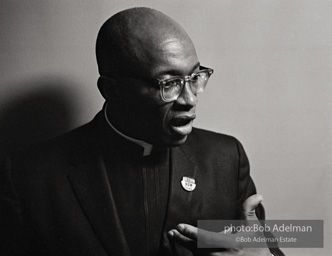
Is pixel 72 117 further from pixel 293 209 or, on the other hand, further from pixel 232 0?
pixel 293 209

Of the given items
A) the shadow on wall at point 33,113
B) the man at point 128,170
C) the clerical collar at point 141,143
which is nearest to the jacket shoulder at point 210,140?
the man at point 128,170

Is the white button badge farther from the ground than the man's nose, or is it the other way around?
the man's nose

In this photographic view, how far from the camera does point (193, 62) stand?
A: 136 cm

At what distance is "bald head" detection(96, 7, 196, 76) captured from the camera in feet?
4.38

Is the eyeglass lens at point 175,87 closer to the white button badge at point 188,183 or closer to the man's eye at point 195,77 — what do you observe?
the man's eye at point 195,77

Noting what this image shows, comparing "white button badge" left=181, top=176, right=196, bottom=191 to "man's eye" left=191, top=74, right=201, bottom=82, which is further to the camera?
"white button badge" left=181, top=176, right=196, bottom=191

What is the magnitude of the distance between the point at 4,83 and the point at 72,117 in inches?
10.3

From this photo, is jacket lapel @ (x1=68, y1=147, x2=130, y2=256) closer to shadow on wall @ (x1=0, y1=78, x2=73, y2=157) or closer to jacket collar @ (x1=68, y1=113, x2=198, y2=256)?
jacket collar @ (x1=68, y1=113, x2=198, y2=256)

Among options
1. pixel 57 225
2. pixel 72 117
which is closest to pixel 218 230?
pixel 57 225

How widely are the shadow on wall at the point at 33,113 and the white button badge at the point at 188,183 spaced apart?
0.54 meters

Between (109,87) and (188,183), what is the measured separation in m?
0.37

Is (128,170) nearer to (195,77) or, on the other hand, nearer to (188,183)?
(188,183)

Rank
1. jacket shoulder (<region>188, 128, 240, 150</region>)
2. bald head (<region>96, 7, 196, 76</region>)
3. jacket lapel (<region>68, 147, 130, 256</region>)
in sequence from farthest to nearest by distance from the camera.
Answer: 1. jacket shoulder (<region>188, 128, 240, 150</region>)
2. jacket lapel (<region>68, 147, 130, 256</region>)
3. bald head (<region>96, 7, 196, 76</region>)

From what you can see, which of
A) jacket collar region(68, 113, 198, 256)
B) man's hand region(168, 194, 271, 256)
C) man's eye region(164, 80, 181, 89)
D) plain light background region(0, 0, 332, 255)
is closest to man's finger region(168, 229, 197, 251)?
man's hand region(168, 194, 271, 256)
